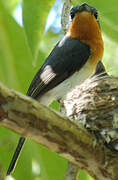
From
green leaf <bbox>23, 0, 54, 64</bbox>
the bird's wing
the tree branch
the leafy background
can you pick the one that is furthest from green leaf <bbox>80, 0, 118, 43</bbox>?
the bird's wing

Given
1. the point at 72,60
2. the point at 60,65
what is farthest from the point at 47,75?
the point at 72,60

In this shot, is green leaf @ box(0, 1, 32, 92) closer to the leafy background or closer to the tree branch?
the leafy background

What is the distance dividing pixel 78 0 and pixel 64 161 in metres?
1.74

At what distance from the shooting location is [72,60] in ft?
14.8

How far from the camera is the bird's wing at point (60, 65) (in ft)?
13.9

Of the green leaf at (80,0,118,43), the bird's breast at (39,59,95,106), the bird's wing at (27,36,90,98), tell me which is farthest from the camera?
the bird's breast at (39,59,95,106)

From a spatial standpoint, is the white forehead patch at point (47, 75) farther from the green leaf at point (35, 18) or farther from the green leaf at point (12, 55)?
the green leaf at point (35, 18)

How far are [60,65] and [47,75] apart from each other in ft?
0.82

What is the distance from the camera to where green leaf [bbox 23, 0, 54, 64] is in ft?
10.2

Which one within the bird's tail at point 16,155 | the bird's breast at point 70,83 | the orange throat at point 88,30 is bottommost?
the bird's tail at point 16,155

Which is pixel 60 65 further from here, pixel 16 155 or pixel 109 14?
pixel 16 155

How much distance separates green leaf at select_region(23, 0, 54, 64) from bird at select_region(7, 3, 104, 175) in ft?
3.48

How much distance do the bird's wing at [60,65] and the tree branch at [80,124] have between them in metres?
0.26

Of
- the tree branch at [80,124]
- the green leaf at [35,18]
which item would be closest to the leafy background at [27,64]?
the green leaf at [35,18]
